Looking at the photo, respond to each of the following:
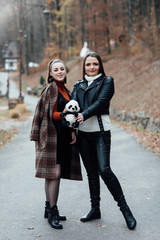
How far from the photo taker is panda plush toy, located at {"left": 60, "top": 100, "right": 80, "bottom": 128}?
386 cm

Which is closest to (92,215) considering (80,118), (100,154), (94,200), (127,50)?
(94,200)

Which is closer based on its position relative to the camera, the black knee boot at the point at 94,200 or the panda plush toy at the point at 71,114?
the panda plush toy at the point at 71,114

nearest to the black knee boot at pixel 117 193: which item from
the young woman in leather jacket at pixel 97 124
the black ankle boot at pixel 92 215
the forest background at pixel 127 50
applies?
the young woman in leather jacket at pixel 97 124

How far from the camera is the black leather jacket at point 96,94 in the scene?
13.1 feet

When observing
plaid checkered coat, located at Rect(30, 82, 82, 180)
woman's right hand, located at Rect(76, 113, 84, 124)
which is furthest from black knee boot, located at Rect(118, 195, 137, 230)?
woman's right hand, located at Rect(76, 113, 84, 124)

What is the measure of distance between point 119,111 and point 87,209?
14192 mm

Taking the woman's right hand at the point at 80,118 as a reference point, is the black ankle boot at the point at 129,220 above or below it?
below

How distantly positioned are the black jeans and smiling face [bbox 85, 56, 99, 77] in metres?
0.74

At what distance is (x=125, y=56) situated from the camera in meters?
30.0

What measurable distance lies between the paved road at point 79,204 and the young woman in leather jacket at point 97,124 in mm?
249

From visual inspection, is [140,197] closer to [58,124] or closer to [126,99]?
[58,124]

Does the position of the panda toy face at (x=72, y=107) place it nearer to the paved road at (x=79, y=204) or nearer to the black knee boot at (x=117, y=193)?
the black knee boot at (x=117, y=193)

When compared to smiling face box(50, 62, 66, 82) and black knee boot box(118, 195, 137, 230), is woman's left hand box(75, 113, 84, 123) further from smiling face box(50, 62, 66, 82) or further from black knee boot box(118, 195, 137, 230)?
black knee boot box(118, 195, 137, 230)

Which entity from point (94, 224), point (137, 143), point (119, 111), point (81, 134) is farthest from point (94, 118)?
point (119, 111)
